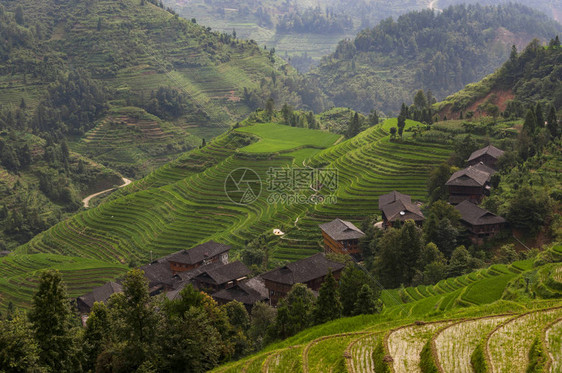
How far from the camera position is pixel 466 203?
37.9 m

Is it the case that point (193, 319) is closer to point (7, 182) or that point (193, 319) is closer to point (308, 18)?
point (7, 182)

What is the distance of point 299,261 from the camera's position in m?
35.0

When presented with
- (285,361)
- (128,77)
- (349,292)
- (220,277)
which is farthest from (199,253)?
(128,77)

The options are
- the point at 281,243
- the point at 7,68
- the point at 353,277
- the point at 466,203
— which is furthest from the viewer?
the point at 7,68

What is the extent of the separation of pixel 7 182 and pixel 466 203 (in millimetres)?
50708

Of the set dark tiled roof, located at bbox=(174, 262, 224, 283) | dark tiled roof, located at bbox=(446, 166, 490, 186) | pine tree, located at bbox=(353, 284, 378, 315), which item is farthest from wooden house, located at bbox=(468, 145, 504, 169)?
pine tree, located at bbox=(353, 284, 378, 315)

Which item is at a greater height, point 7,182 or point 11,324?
point 11,324

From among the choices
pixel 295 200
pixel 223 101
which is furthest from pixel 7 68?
pixel 295 200

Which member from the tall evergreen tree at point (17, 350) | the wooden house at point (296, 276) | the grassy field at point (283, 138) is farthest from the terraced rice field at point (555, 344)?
the grassy field at point (283, 138)

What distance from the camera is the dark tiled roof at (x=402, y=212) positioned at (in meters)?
37.8
